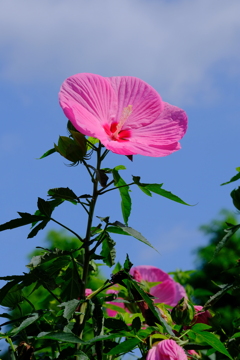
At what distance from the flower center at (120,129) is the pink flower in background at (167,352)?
0.39m

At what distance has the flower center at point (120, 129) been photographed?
1.03 m

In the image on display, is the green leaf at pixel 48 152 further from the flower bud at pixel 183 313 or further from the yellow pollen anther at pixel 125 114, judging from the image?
the flower bud at pixel 183 313

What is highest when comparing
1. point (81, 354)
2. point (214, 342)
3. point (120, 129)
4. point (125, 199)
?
point (120, 129)

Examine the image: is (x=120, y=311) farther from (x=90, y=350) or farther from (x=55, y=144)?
(x=55, y=144)

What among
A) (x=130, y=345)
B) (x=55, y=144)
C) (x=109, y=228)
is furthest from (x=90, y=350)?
(x=55, y=144)

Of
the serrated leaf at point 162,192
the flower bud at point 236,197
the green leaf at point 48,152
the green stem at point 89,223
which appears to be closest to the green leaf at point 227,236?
the flower bud at point 236,197

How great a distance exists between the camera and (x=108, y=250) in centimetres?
102

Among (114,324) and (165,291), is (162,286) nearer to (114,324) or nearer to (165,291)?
(165,291)

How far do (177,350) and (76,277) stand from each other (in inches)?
9.0

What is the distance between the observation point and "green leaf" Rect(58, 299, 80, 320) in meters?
0.88

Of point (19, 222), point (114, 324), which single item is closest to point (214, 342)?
point (114, 324)

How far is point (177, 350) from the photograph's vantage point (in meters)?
0.95

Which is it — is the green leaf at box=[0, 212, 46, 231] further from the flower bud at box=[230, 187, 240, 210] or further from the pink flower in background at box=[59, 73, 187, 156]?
the flower bud at box=[230, 187, 240, 210]

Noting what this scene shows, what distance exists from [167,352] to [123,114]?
467 mm
